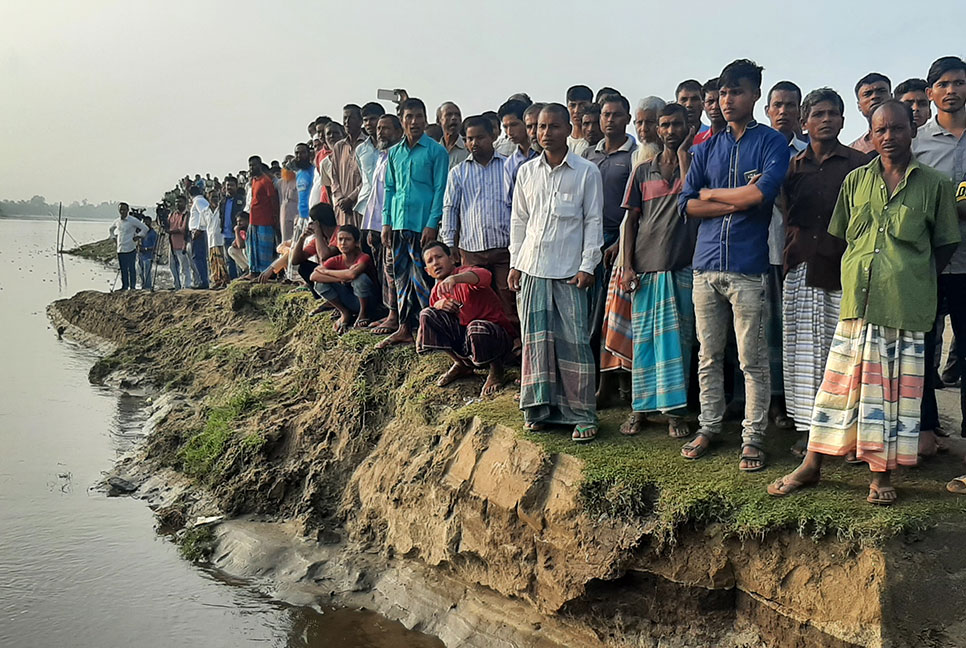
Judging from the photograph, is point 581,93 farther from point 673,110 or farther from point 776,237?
point 776,237

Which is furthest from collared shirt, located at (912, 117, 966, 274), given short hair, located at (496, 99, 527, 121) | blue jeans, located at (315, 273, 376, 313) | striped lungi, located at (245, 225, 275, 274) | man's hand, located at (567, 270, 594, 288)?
striped lungi, located at (245, 225, 275, 274)

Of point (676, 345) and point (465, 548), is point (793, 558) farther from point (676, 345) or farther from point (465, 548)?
point (465, 548)

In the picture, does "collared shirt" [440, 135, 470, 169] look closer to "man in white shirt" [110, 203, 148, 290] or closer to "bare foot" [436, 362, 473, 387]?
"bare foot" [436, 362, 473, 387]

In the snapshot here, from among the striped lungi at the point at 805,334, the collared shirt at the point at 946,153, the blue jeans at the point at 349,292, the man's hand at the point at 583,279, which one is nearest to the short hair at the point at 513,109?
the man's hand at the point at 583,279

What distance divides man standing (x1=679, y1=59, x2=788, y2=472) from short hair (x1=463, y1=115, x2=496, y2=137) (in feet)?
6.84

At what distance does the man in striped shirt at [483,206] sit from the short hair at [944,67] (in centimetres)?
293

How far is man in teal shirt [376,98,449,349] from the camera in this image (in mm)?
6734

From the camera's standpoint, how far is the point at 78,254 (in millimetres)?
39250

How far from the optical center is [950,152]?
4.38 meters

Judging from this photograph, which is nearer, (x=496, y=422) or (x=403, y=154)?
(x=496, y=422)

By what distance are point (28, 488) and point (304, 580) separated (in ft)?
13.1

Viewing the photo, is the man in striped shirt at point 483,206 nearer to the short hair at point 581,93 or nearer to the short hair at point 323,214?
the short hair at point 581,93

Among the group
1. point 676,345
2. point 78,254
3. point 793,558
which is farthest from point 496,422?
point 78,254

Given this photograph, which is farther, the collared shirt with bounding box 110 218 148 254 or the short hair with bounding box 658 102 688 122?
the collared shirt with bounding box 110 218 148 254
